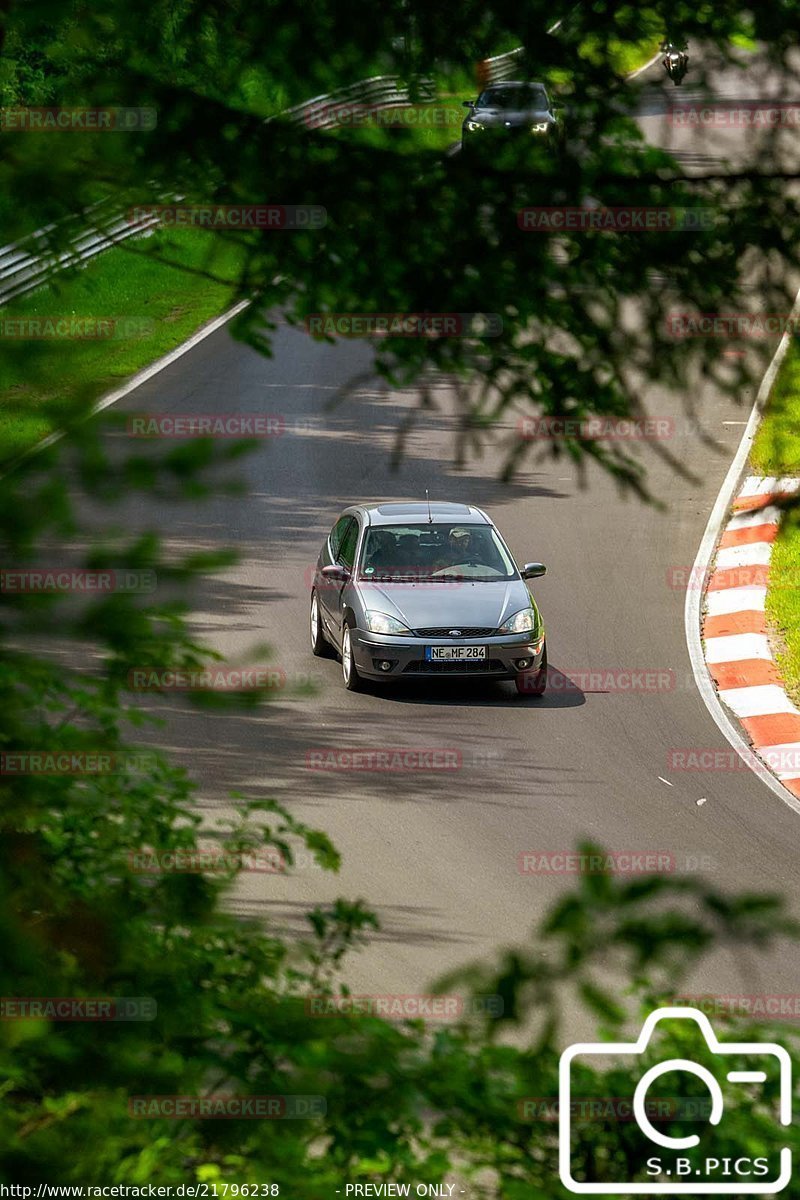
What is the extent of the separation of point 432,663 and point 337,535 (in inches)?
100

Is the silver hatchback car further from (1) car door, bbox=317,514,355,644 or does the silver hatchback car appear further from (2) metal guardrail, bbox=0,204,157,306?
(2) metal guardrail, bbox=0,204,157,306

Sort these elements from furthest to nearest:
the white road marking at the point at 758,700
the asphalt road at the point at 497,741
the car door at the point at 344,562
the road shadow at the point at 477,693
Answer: the car door at the point at 344,562
the road shadow at the point at 477,693
the white road marking at the point at 758,700
the asphalt road at the point at 497,741

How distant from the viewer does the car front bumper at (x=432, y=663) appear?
14398 millimetres

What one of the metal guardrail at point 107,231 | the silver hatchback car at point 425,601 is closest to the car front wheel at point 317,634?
the silver hatchback car at point 425,601

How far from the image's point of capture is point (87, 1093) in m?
2.79

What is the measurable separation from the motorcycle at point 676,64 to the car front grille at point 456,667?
10886 mm

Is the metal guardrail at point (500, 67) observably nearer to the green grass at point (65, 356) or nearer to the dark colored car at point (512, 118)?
the dark colored car at point (512, 118)

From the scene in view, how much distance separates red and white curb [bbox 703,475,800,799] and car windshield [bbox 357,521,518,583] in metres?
2.50

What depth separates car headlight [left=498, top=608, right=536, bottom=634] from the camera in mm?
14430

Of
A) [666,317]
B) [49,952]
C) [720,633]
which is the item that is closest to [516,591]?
[720,633]

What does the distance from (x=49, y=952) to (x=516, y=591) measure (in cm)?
1221

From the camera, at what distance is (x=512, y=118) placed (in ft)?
11.8

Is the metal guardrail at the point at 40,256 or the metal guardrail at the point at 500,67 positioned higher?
the metal guardrail at the point at 500,67

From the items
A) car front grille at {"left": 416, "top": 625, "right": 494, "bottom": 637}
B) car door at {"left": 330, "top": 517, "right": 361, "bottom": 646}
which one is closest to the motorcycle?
car front grille at {"left": 416, "top": 625, "right": 494, "bottom": 637}
